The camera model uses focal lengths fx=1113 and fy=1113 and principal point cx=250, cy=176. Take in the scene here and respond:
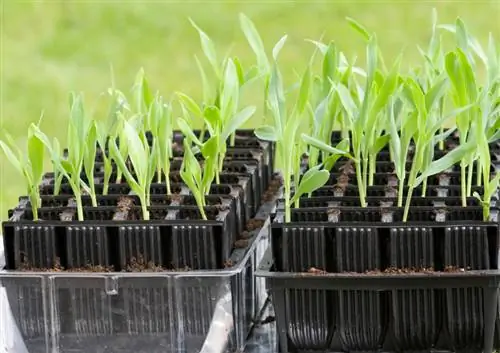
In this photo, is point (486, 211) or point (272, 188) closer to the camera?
point (486, 211)

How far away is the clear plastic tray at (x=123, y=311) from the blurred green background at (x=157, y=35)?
289cm

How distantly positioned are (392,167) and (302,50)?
293 centimetres

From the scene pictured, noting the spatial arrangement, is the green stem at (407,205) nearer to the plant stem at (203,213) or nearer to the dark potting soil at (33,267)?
the plant stem at (203,213)

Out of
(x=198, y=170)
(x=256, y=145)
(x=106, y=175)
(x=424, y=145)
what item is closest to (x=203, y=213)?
(x=198, y=170)

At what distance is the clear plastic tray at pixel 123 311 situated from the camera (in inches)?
77.9

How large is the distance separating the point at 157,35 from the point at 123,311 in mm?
3649

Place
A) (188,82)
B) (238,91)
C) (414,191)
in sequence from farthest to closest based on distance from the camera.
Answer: (188,82)
(238,91)
(414,191)

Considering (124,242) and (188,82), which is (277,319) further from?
(188,82)

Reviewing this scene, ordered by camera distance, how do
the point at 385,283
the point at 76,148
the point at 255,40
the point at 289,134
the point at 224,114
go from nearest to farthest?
the point at 385,283 < the point at 289,134 < the point at 76,148 < the point at 224,114 < the point at 255,40

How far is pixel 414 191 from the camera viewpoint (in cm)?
216

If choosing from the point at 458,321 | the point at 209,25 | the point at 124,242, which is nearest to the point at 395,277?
the point at 458,321

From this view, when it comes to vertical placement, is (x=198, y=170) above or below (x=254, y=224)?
above

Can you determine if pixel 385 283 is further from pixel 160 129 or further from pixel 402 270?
pixel 160 129

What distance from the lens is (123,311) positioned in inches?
79.0
